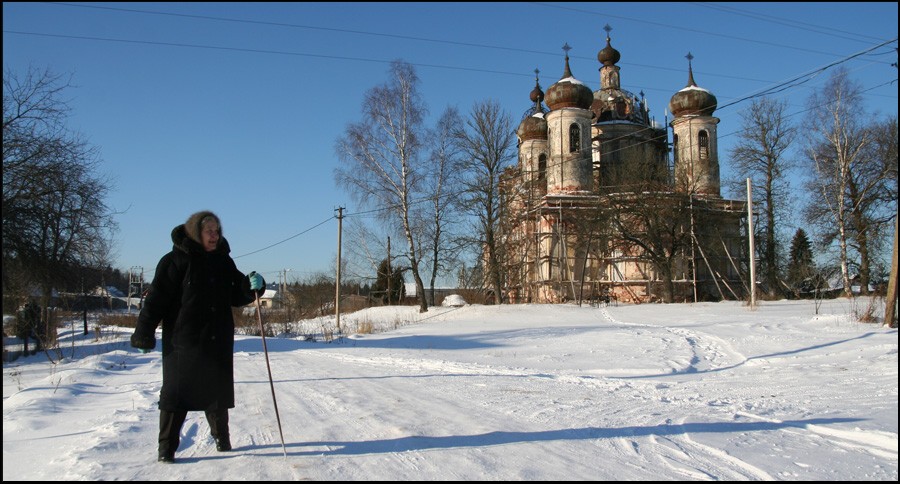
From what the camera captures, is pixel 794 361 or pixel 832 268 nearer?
pixel 794 361

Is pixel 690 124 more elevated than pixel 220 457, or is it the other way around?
pixel 690 124

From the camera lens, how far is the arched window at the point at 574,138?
134ft

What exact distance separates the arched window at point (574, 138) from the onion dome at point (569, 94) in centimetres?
136

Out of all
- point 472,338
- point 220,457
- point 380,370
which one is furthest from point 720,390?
point 472,338

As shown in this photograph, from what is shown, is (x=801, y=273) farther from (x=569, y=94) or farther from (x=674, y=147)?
(x=569, y=94)

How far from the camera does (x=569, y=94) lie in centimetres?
4081

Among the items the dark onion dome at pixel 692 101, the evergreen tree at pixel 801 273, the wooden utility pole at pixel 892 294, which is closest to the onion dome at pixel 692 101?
the dark onion dome at pixel 692 101

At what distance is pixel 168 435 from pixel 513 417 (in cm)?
301

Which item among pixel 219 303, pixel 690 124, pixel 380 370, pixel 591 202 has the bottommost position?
pixel 380 370

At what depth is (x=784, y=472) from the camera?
4.37 metres

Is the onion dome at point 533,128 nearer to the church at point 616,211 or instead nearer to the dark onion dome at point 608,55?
the church at point 616,211

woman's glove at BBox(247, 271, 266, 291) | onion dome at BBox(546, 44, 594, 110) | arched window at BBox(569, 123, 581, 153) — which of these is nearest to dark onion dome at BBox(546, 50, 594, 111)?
onion dome at BBox(546, 44, 594, 110)

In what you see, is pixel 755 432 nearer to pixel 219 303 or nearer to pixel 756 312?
pixel 219 303

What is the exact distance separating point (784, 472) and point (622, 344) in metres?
9.87
